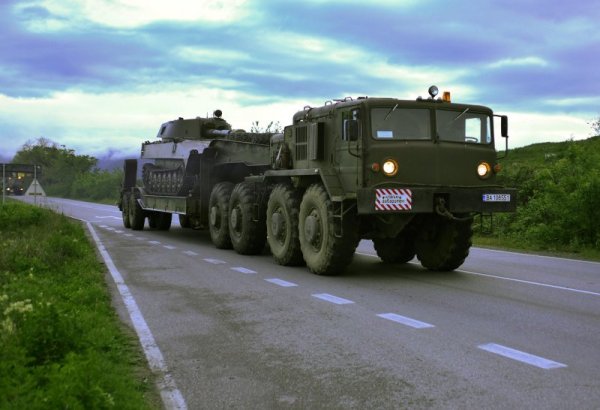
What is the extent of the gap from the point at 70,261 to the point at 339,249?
14.7ft

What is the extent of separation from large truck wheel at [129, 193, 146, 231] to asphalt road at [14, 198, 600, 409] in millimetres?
10372

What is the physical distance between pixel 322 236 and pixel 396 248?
7.58 feet

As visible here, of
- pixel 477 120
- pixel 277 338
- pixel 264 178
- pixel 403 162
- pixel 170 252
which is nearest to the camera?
pixel 277 338

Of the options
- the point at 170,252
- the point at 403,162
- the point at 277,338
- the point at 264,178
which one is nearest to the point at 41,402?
the point at 277,338

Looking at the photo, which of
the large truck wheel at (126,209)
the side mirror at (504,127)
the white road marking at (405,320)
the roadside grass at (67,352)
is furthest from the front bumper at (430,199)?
the large truck wheel at (126,209)

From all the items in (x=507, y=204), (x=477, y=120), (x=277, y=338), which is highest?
(x=477, y=120)

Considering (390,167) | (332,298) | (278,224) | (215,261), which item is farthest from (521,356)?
(215,261)

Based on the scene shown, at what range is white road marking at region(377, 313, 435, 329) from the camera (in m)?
6.89

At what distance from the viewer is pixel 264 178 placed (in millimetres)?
13047

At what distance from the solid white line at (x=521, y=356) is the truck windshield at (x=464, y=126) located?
16.1 feet

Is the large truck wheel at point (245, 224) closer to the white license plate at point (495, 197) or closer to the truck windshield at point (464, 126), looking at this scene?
the truck windshield at point (464, 126)

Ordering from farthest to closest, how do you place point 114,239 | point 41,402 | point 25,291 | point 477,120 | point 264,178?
point 114,239 → point 264,178 → point 477,120 → point 25,291 → point 41,402

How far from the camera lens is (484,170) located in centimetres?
1054

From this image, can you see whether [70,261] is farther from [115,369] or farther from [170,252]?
[115,369]
